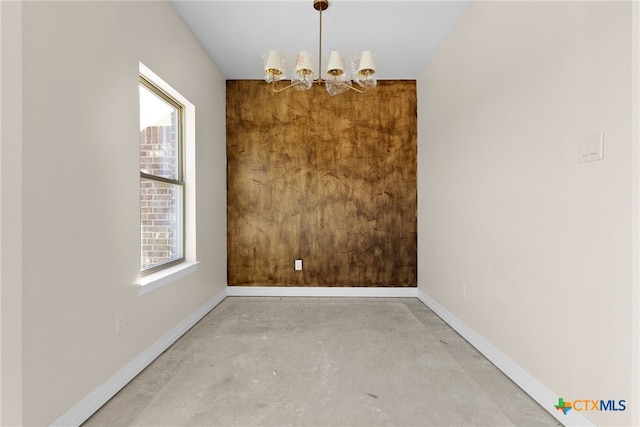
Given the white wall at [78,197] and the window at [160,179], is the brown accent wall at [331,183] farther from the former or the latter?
the white wall at [78,197]

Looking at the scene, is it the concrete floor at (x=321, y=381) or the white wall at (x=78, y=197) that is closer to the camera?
the white wall at (x=78, y=197)

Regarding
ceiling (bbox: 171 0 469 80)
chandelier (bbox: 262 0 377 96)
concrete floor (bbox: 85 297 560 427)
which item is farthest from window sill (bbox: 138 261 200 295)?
ceiling (bbox: 171 0 469 80)

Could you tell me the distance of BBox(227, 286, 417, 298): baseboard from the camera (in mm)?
3781

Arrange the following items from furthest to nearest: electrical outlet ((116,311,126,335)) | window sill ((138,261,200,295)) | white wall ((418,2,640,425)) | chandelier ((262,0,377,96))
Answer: chandelier ((262,0,377,96)), window sill ((138,261,200,295)), electrical outlet ((116,311,126,335)), white wall ((418,2,640,425))

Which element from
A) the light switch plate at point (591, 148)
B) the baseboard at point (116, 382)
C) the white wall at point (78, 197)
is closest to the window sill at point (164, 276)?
the white wall at point (78, 197)

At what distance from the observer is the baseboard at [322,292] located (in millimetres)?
3781

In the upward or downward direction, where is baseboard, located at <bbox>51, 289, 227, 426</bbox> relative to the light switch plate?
downward

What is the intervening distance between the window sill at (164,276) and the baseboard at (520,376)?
7.71 ft

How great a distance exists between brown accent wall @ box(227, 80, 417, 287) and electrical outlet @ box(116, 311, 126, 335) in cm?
199

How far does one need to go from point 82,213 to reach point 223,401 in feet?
3.98

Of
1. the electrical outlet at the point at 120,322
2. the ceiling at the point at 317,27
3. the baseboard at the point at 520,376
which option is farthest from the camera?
the ceiling at the point at 317,27

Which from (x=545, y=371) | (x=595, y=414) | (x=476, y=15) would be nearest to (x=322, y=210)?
(x=476, y=15)

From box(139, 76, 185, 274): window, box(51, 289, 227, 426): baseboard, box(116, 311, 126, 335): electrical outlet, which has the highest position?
box(139, 76, 185, 274): window

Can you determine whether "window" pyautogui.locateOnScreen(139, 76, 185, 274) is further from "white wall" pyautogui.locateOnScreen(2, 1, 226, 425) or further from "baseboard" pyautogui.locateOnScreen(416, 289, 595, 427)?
"baseboard" pyautogui.locateOnScreen(416, 289, 595, 427)
